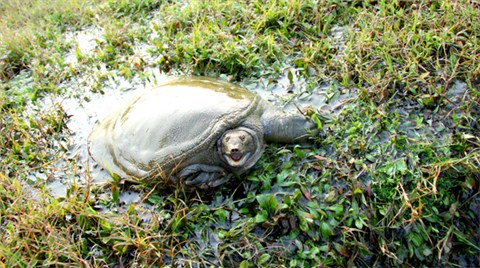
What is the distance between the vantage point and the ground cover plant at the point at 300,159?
2412mm

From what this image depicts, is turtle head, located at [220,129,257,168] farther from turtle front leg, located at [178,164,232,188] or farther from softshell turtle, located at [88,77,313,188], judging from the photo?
turtle front leg, located at [178,164,232,188]

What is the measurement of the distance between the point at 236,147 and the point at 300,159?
0.49m

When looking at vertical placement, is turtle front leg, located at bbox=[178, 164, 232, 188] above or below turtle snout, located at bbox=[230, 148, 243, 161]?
below

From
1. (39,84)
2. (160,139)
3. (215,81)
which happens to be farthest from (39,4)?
(160,139)

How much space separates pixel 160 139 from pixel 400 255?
1.56 meters

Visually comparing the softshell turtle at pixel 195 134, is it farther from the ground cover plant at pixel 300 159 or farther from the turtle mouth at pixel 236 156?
the ground cover plant at pixel 300 159

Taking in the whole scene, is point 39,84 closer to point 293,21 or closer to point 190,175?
point 190,175

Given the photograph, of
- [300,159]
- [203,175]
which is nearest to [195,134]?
[203,175]

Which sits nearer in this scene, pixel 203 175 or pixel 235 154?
pixel 235 154

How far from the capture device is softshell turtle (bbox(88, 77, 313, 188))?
2.63 meters

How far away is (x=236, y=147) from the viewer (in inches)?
99.7

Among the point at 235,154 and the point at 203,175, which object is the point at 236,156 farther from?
the point at 203,175

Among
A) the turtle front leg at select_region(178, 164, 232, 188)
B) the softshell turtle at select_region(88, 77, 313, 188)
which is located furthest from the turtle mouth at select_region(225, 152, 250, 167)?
the turtle front leg at select_region(178, 164, 232, 188)

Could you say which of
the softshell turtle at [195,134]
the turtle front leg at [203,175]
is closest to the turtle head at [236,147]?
the softshell turtle at [195,134]
